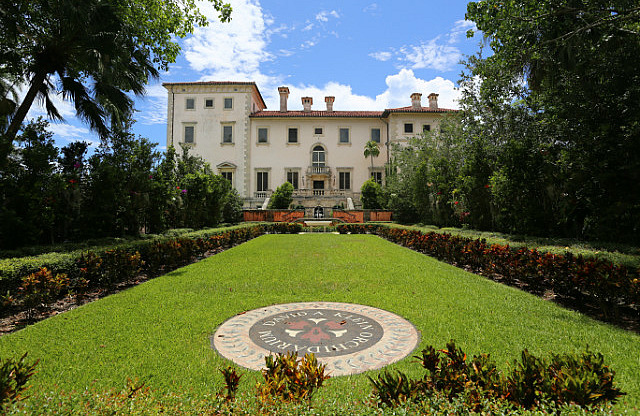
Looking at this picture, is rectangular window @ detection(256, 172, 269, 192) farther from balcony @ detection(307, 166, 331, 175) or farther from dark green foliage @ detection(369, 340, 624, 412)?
dark green foliage @ detection(369, 340, 624, 412)

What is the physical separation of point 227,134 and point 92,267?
31.9 meters

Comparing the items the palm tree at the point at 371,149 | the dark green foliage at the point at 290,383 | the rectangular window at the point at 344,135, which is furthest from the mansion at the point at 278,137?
the dark green foliage at the point at 290,383

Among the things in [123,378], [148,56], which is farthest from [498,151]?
[123,378]

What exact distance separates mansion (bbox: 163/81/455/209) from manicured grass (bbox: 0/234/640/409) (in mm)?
28392

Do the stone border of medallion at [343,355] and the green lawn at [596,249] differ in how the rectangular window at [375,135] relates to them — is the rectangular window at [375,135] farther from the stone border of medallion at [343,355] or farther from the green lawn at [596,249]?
the stone border of medallion at [343,355]

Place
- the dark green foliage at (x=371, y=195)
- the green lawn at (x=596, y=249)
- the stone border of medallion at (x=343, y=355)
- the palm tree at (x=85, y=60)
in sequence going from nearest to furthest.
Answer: the stone border of medallion at (x=343, y=355), the green lawn at (x=596, y=249), the palm tree at (x=85, y=60), the dark green foliage at (x=371, y=195)

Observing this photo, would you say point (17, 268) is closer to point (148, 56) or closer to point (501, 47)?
point (148, 56)

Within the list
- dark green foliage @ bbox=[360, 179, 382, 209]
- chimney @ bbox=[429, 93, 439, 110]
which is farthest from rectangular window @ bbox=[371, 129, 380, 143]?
dark green foliage @ bbox=[360, 179, 382, 209]

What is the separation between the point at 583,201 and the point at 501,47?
4375mm

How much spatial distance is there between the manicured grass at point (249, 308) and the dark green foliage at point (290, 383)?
0.13 m

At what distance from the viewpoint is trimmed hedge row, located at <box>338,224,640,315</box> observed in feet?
13.9

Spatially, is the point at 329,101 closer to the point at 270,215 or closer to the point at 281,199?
the point at 281,199

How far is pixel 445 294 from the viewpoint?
5609 mm

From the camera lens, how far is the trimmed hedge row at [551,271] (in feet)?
13.9
